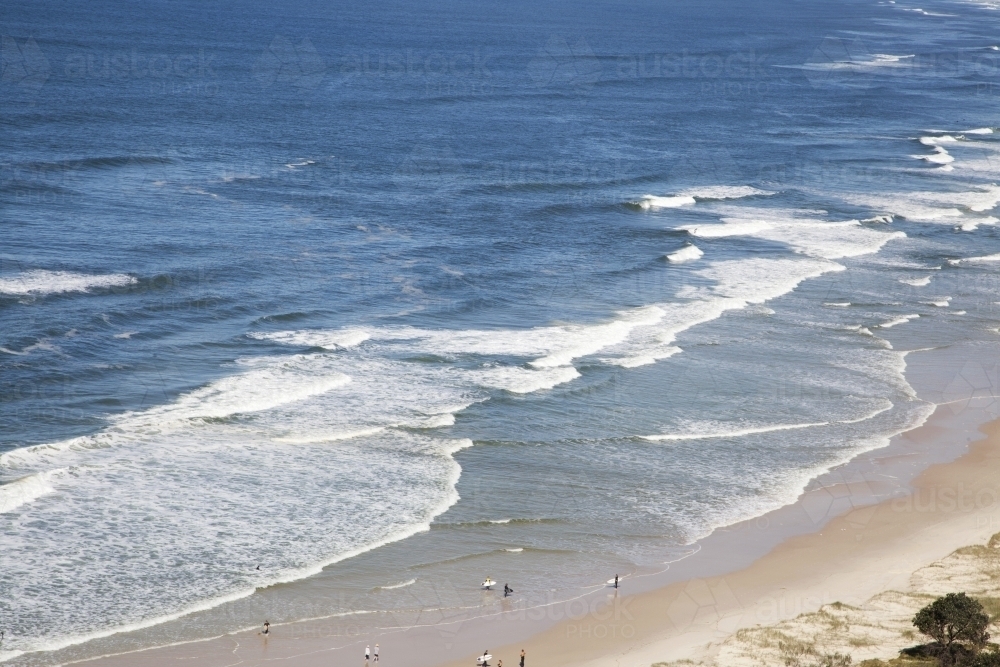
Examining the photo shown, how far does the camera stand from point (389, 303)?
55750 millimetres

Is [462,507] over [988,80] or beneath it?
beneath

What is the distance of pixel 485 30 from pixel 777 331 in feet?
421

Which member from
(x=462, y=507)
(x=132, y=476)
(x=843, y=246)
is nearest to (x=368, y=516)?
(x=462, y=507)

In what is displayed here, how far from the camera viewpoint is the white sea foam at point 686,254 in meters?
67.0

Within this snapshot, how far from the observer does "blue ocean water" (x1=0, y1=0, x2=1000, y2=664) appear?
34125mm

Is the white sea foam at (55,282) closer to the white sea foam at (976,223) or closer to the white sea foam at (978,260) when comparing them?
the white sea foam at (978,260)

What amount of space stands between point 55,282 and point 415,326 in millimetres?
16934

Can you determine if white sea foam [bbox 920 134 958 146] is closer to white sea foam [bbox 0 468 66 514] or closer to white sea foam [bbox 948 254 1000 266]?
white sea foam [bbox 948 254 1000 266]

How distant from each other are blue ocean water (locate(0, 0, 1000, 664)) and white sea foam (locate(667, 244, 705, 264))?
0.93 feet

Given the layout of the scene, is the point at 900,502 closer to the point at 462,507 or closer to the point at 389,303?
the point at 462,507

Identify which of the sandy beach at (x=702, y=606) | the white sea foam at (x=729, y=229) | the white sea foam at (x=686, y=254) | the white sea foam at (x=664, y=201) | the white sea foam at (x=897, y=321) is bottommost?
the sandy beach at (x=702, y=606)

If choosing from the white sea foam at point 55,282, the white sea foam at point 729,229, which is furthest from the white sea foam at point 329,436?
the white sea foam at point 729,229

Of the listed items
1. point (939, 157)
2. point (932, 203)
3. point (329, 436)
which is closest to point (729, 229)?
point (932, 203)

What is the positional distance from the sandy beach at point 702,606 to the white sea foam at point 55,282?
93.3 feet
